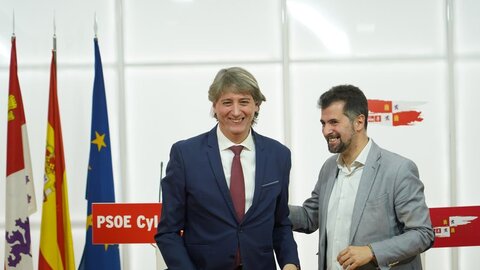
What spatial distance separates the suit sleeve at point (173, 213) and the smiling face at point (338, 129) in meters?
0.70

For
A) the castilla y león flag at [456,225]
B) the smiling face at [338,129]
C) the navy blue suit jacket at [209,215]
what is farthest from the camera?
the castilla y león flag at [456,225]

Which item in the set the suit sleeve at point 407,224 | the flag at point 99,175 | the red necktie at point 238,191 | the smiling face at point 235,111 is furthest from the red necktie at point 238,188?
the flag at point 99,175

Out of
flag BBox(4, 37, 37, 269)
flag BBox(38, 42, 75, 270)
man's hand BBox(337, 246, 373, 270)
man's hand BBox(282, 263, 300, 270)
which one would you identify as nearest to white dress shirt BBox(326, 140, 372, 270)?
man's hand BBox(337, 246, 373, 270)

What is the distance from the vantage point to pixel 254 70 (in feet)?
13.7

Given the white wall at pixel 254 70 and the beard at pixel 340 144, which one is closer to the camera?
the beard at pixel 340 144

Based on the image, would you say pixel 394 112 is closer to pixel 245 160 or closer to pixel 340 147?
pixel 340 147

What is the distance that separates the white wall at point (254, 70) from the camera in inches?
163

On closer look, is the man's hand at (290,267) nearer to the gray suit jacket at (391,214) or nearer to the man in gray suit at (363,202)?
the man in gray suit at (363,202)

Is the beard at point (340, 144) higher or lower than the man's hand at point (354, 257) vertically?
higher

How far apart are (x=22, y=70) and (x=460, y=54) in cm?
348

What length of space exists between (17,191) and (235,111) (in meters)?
2.25

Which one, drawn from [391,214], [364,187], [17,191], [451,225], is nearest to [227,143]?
[364,187]

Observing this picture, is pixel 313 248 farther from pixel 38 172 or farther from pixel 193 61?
pixel 38 172

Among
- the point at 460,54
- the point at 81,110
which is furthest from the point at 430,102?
the point at 81,110
